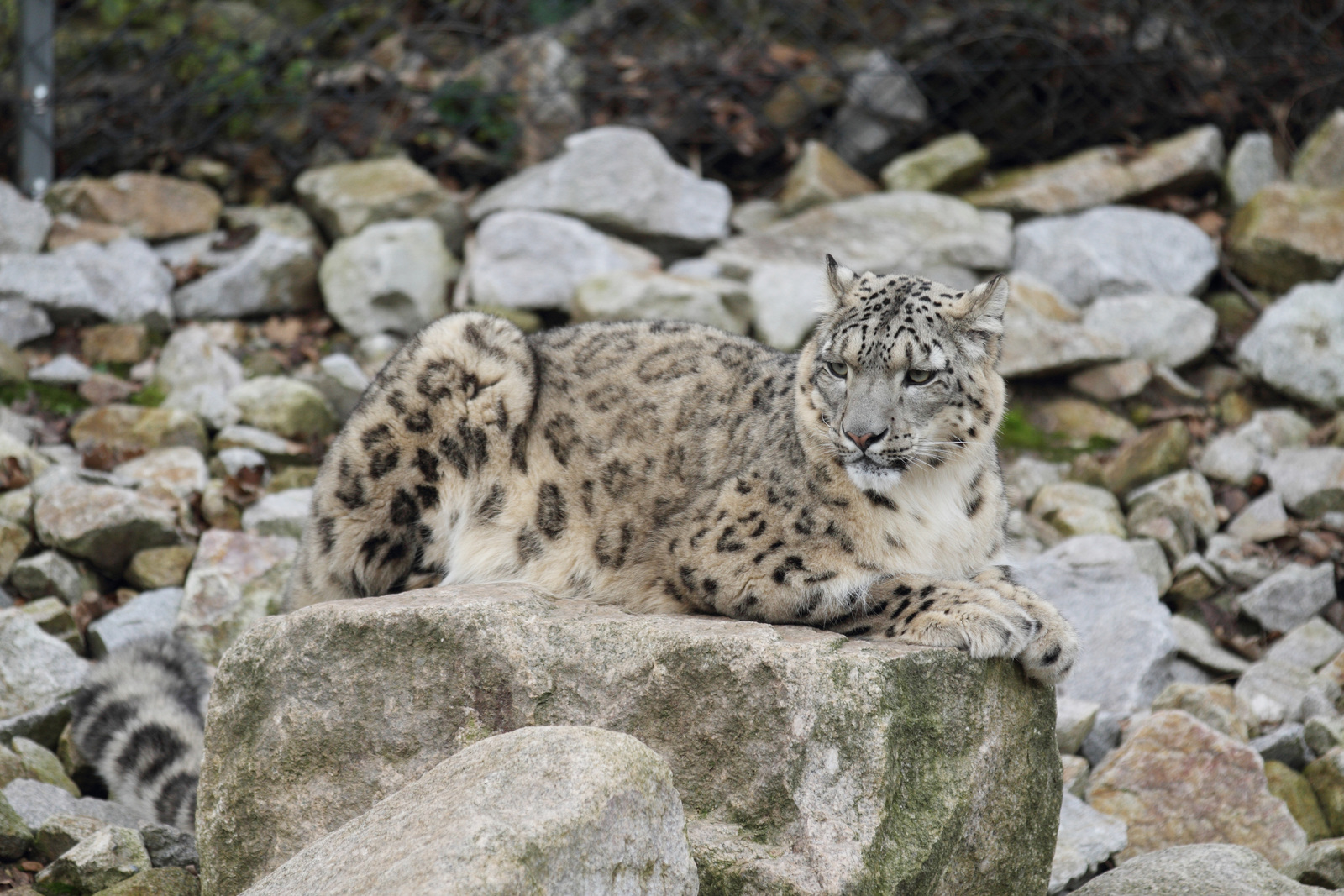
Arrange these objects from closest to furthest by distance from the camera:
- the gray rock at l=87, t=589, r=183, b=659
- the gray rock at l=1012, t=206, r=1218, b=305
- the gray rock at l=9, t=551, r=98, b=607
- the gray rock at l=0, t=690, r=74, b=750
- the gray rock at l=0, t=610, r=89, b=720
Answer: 1. the gray rock at l=0, t=690, r=74, b=750
2. the gray rock at l=0, t=610, r=89, b=720
3. the gray rock at l=87, t=589, r=183, b=659
4. the gray rock at l=9, t=551, r=98, b=607
5. the gray rock at l=1012, t=206, r=1218, b=305

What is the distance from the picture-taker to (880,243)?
32.6 feet

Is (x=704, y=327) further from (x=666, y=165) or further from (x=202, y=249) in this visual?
(x=202, y=249)

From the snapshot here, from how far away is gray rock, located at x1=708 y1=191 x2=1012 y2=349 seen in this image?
31.8 ft

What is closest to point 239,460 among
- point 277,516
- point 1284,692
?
point 277,516

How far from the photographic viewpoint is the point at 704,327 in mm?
6000

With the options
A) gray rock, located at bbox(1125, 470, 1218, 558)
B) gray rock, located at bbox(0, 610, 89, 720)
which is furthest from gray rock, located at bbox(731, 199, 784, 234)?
gray rock, located at bbox(0, 610, 89, 720)

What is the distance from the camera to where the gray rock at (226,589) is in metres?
6.65

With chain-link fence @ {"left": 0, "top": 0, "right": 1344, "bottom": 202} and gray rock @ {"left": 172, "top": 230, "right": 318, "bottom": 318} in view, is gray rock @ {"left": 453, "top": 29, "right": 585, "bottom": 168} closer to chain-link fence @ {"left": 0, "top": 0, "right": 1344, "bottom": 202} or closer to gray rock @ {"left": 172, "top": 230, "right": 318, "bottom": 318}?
chain-link fence @ {"left": 0, "top": 0, "right": 1344, "bottom": 202}

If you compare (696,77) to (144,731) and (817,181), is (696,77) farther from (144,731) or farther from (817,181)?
(144,731)

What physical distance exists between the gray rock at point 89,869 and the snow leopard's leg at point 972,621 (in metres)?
2.48

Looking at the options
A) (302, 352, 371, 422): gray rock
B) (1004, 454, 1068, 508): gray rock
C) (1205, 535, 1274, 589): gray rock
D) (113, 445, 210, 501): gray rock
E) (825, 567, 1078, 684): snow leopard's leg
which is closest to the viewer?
(825, 567, 1078, 684): snow leopard's leg

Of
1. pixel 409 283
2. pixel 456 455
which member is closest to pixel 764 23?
pixel 409 283

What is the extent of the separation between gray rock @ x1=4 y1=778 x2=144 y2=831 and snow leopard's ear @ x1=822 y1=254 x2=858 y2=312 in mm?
3188

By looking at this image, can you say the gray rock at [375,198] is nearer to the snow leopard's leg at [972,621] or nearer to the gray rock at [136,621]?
the gray rock at [136,621]
